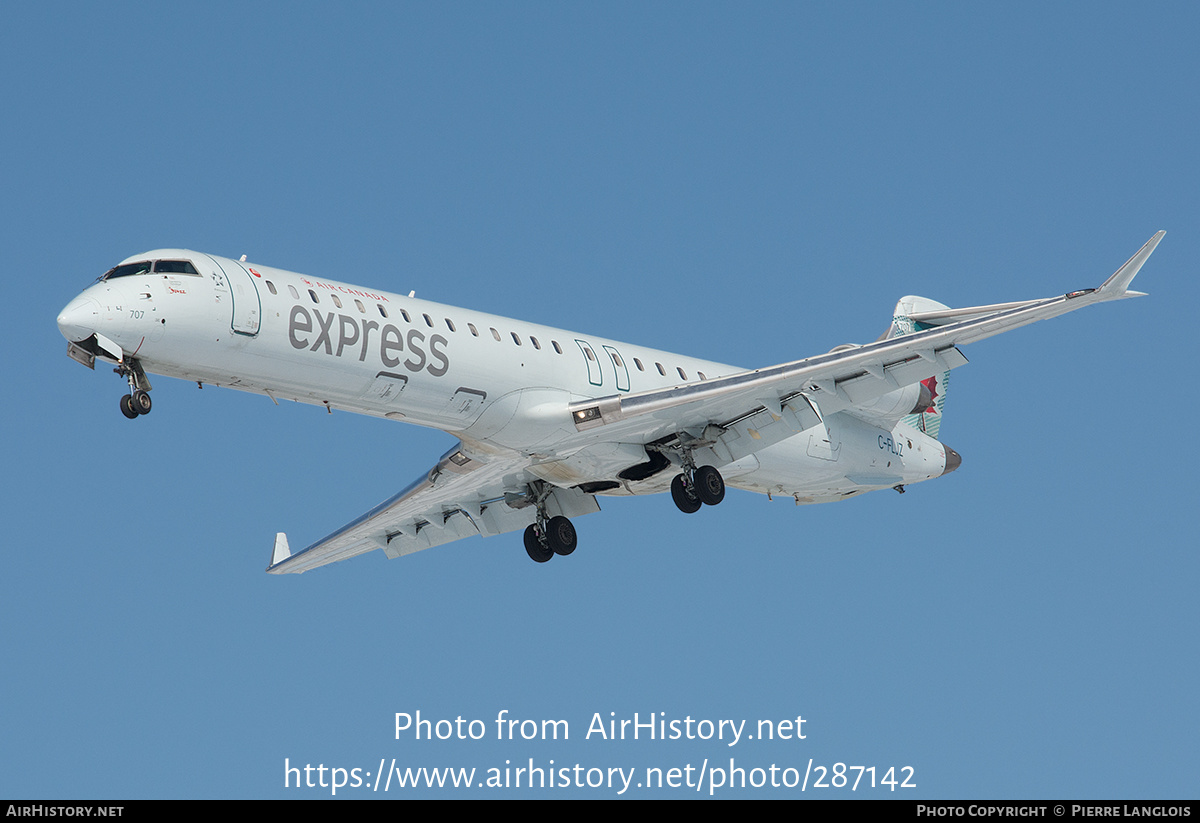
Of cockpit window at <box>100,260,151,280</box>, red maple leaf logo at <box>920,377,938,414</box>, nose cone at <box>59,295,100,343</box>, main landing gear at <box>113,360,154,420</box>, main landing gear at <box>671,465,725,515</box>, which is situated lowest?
main landing gear at <box>113,360,154,420</box>

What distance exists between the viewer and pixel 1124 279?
68.9 ft

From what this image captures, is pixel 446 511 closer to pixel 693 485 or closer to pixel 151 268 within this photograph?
pixel 693 485

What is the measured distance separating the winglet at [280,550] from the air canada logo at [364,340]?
29.4 feet

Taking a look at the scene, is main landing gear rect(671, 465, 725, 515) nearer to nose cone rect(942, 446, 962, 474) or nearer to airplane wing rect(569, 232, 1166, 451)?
airplane wing rect(569, 232, 1166, 451)

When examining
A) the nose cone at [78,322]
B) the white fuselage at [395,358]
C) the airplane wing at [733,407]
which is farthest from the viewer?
the airplane wing at [733,407]

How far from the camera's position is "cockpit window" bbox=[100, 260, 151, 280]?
2022 cm

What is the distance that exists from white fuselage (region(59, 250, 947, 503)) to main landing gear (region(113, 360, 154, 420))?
0.61 ft

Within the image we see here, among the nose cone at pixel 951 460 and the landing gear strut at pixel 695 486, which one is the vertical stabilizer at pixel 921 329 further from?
the landing gear strut at pixel 695 486

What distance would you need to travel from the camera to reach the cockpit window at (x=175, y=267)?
2030 cm

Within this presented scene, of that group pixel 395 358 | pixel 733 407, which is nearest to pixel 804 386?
pixel 733 407

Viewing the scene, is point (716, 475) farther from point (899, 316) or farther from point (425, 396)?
point (899, 316)

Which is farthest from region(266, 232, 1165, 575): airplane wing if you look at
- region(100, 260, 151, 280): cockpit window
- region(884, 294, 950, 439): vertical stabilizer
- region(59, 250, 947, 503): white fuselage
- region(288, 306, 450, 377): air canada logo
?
region(100, 260, 151, 280): cockpit window

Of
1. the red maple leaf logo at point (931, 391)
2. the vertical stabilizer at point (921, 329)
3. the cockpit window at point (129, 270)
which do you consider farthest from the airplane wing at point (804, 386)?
the cockpit window at point (129, 270)

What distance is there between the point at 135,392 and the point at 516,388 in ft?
18.9
